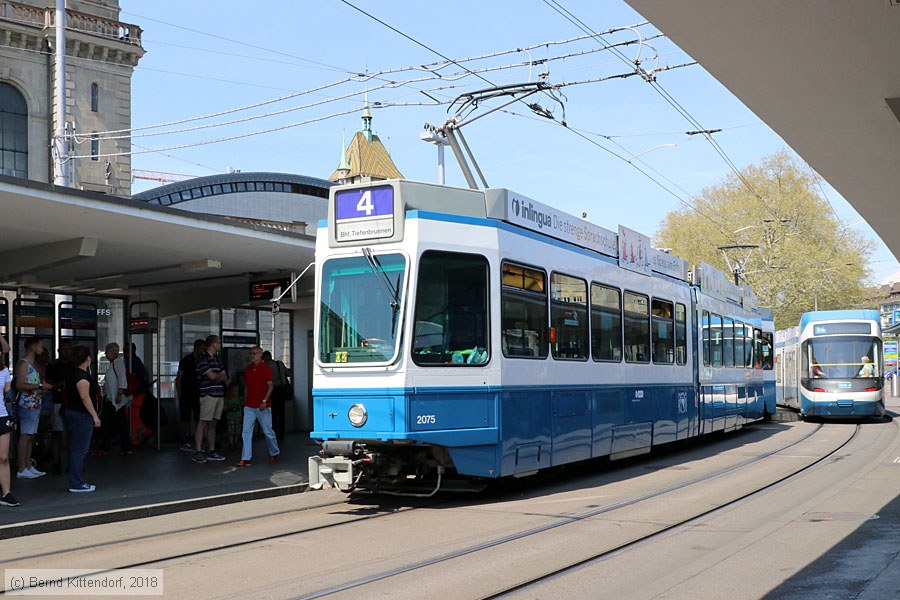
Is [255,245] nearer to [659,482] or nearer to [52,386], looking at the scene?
[52,386]

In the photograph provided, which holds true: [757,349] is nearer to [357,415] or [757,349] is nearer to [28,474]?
[357,415]

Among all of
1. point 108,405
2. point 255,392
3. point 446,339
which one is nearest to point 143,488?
point 255,392

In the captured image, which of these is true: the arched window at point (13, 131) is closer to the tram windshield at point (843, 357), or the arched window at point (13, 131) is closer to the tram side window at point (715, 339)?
the tram windshield at point (843, 357)

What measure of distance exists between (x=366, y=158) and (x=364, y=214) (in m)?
101

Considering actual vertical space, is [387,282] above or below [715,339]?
above

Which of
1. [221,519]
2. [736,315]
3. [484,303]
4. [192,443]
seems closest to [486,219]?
[484,303]

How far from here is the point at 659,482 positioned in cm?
1365

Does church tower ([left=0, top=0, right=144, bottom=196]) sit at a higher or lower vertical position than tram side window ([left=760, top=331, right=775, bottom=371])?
higher

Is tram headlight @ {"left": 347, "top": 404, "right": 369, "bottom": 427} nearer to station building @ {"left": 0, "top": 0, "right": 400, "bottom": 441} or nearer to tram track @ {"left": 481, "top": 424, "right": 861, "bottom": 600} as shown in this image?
station building @ {"left": 0, "top": 0, "right": 400, "bottom": 441}

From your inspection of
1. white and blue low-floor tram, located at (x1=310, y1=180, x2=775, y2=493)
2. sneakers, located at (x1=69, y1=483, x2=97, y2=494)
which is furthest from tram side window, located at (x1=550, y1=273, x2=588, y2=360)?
sneakers, located at (x1=69, y1=483, x2=97, y2=494)

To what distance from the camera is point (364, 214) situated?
11078 mm

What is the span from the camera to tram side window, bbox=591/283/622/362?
1390 centimetres

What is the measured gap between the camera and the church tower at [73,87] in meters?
47.1

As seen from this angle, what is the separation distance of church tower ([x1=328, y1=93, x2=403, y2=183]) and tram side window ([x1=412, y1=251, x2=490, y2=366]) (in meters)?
98.0
